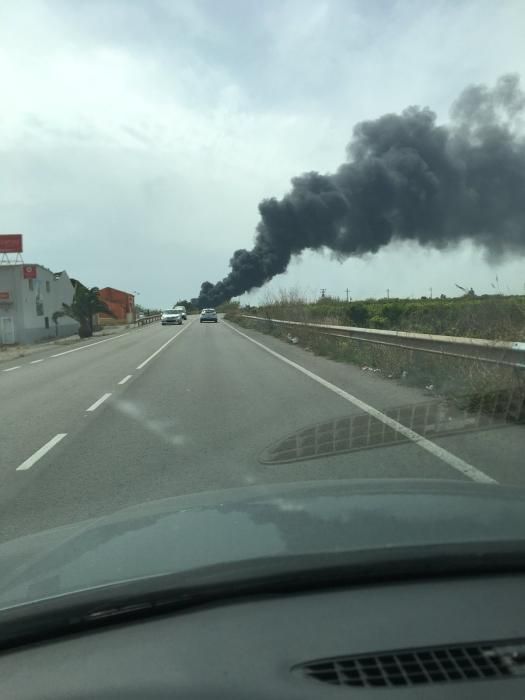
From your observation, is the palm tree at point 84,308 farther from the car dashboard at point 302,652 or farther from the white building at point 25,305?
the car dashboard at point 302,652

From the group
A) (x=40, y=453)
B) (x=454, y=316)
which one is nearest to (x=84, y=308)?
(x=454, y=316)

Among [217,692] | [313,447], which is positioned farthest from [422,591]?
[313,447]

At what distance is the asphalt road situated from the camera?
609cm

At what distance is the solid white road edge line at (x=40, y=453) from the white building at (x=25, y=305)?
125 ft

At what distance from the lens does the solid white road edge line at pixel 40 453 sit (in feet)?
23.7

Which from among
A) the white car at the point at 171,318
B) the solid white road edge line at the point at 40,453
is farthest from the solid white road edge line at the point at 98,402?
the white car at the point at 171,318

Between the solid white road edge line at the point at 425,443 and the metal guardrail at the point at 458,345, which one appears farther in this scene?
the metal guardrail at the point at 458,345

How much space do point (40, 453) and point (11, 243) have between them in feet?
157

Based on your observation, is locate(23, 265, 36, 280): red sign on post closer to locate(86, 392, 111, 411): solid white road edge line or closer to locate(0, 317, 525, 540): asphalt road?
locate(0, 317, 525, 540): asphalt road

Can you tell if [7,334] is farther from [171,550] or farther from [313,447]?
[171,550]

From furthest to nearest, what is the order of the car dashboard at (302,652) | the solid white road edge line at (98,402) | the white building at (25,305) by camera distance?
the white building at (25,305) → the solid white road edge line at (98,402) → the car dashboard at (302,652)

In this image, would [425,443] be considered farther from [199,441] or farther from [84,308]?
[84,308]

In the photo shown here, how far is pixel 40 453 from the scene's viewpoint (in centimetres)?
790

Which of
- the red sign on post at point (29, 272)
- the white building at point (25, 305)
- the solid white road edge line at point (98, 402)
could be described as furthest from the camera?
the red sign on post at point (29, 272)
